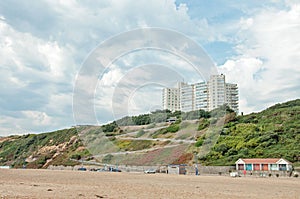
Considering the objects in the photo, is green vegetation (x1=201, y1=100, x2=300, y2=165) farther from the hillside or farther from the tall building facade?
the tall building facade

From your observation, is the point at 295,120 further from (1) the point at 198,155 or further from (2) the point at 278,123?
(1) the point at 198,155

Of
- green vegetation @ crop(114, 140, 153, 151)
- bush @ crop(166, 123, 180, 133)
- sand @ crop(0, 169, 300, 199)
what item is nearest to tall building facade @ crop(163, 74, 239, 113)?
bush @ crop(166, 123, 180, 133)

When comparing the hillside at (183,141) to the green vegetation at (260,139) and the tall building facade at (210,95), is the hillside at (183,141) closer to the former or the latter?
the green vegetation at (260,139)

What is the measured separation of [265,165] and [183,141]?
62.7 feet

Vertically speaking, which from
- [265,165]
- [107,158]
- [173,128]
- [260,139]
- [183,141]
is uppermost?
[173,128]

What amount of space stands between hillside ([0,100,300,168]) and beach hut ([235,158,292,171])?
2.47 metres

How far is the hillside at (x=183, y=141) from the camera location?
156 ft

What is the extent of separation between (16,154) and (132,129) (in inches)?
1137

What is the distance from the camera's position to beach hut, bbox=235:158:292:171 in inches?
1455

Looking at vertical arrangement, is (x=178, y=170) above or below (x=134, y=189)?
above

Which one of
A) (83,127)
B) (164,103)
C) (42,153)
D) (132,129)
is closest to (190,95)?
(164,103)

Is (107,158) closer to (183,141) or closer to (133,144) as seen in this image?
(133,144)

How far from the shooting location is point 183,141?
56.1 metres

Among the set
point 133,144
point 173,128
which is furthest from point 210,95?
point 133,144
